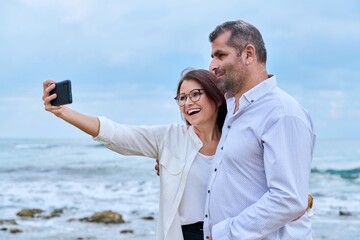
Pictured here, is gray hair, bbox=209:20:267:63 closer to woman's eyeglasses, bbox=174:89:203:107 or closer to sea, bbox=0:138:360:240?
woman's eyeglasses, bbox=174:89:203:107

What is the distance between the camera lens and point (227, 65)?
9.64 feet

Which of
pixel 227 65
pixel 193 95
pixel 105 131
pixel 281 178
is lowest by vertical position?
pixel 281 178

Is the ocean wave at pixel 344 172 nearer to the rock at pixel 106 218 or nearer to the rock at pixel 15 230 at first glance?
the rock at pixel 106 218

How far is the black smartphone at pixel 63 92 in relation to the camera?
328 cm

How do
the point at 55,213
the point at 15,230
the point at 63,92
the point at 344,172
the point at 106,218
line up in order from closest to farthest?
the point at 63,92 < the point at 15,230 < the point at 106,218 < the point at 55,213 < the point at 344,172

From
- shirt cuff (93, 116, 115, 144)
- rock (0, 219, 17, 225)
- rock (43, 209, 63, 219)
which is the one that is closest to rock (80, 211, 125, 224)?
rock (43, 209, 63, 219)

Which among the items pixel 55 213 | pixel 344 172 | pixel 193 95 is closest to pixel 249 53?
pixel 193 95

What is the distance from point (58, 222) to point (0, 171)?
17132 mm

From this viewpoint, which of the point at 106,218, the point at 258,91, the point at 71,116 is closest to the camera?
the point at 258,91

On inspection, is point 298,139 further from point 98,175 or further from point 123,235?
point 98,175

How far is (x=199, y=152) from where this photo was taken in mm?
3684

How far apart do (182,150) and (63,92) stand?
75cm

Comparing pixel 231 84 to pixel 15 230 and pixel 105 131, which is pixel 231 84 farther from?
pixel 15 230

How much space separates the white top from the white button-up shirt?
51 centimetres
